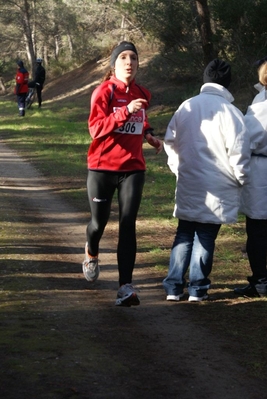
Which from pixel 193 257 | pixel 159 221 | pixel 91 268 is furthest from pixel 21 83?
pixel 193 257

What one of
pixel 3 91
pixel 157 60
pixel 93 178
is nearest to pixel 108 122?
pixel 93 178

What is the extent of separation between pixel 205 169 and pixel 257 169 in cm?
52

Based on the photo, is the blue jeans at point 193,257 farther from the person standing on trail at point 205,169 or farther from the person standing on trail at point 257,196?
the person standing on trail at point 257,196

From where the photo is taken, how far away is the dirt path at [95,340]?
16.3 ft

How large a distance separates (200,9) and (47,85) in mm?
33526

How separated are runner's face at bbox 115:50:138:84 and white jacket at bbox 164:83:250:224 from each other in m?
0.58

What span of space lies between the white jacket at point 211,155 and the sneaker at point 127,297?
0.80 m

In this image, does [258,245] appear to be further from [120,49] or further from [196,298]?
[120,49]

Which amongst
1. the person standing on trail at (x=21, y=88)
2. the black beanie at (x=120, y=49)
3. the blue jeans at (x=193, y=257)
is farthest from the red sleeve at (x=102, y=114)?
the person standing on trail at (x=21, y=88)

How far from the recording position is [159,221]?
11500 millimetres

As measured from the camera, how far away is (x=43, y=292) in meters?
7.48

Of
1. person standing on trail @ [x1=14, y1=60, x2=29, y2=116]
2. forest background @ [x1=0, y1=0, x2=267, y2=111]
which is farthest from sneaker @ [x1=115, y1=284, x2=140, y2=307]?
person standing on trail @ [x1=14, y1=60, x2=29, y2=116]

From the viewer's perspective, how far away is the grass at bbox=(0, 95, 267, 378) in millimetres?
6453

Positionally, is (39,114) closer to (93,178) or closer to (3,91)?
(93,178)
